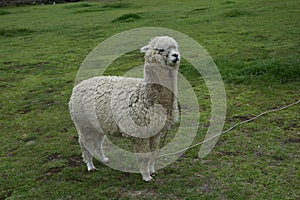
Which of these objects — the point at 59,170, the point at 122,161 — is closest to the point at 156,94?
the point at 122,161

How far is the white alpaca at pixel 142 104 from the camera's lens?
389 cm

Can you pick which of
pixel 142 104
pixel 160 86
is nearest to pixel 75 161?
pixel 142 104

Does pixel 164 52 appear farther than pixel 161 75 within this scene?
No

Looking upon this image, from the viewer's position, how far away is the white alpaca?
3.89 m

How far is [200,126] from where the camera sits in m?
5.60

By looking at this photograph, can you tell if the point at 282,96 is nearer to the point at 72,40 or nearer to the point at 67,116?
the point at 67,116

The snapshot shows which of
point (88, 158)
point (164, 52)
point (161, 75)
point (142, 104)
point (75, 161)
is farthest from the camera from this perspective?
point (75, 161)

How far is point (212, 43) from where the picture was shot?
10578 mm

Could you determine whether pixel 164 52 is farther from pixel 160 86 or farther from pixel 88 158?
pixel 88 158

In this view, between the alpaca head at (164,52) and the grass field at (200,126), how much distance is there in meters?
1.34

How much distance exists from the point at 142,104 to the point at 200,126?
1780 millimetres

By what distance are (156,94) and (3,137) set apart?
9.76ft

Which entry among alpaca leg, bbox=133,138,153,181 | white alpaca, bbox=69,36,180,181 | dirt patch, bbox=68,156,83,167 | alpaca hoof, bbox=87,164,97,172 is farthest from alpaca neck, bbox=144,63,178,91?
dirt patch, bbox=68,156,83,167

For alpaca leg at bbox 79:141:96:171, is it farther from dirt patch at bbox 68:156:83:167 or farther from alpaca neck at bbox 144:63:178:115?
alpaca neck at bbox 144:63:178:115
